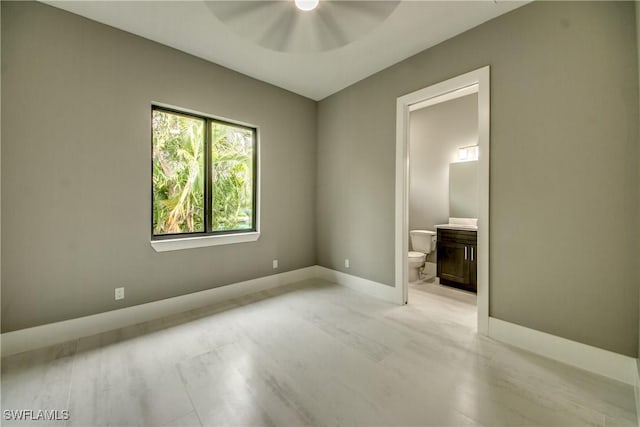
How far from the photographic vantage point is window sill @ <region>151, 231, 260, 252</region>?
2.74 m

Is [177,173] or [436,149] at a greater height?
[436,149]

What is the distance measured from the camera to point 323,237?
4156 mm

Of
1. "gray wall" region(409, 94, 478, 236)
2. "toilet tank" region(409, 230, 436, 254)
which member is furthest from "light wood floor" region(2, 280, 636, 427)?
"gray wall" region(409, 94, 478, 236)

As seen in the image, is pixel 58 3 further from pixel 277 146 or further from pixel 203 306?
pixel 203 306

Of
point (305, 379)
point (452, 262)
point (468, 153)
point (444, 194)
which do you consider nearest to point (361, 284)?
point (452, 262)

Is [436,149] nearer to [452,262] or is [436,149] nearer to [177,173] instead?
[452,262]

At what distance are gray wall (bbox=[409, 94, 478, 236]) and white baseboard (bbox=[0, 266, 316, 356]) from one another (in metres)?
2.95

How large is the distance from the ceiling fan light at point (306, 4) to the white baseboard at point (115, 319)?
2903 millimetres

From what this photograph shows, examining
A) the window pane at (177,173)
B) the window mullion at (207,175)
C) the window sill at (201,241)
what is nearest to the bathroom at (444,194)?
the window sill at (201,241)

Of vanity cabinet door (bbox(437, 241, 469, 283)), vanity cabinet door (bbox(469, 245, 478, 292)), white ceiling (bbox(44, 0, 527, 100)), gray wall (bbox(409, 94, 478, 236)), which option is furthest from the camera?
gray wall (bbox(409, 94, 478, 236))

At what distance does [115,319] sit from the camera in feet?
8.09

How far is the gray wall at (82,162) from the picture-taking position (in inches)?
80.7

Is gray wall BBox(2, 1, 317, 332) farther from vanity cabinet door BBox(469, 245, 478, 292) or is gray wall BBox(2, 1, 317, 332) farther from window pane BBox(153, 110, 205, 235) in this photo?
vanity cabinet door BBox(469, 245, 478, 292)

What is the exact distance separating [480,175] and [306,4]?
199 cm
